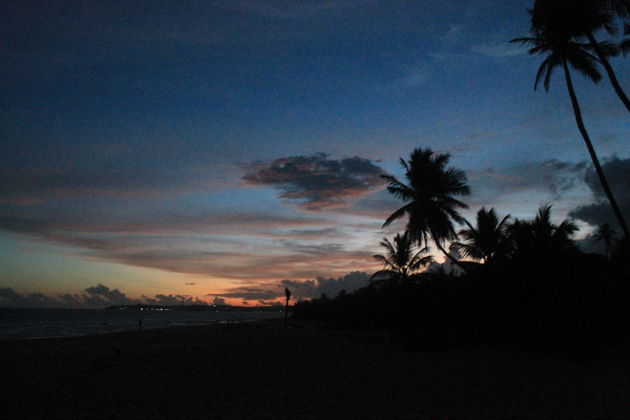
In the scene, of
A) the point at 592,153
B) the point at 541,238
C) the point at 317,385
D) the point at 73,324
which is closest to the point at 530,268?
the point at 541,238

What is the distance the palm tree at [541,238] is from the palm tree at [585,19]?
5677 millimetres

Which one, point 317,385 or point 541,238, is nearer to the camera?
point 317,385

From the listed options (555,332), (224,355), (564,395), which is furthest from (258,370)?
(555,332)

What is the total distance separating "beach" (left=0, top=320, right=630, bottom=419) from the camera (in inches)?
291

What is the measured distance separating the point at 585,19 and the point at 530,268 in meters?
9.89

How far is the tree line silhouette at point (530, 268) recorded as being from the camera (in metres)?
13.7

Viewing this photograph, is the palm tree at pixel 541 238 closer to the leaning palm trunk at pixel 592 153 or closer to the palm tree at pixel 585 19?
the leaning palm trunk at pixel 592 153

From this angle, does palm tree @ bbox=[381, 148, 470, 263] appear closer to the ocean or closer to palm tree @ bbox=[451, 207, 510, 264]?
palm tree @ bbox=[451, 207, 510, 264]

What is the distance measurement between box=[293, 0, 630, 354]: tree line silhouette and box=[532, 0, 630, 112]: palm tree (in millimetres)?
37

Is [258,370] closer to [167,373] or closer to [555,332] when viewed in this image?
[167,373]

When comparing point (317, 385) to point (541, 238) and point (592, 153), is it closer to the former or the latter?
point (541, 238)

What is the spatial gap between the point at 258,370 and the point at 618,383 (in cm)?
890

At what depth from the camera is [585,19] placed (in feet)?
52.4

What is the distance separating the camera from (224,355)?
14.7m
